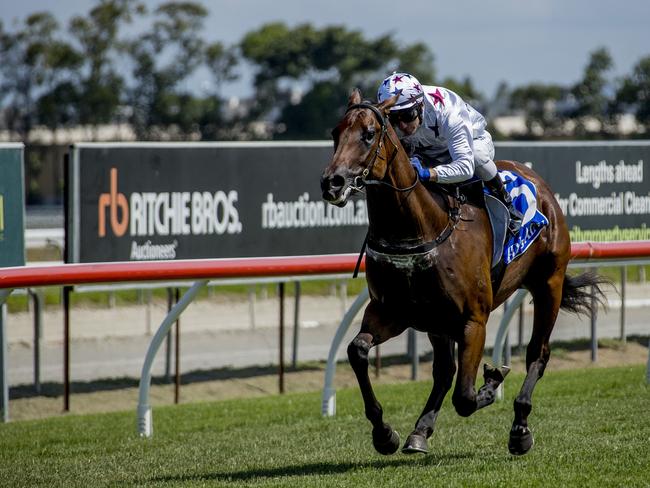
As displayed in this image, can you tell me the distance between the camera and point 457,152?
5.92m

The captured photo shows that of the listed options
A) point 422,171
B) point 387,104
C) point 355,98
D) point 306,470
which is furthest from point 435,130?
point 306,470

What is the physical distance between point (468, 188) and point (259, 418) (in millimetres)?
2872

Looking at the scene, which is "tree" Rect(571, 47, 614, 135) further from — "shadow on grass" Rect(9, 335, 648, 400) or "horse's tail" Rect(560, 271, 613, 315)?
"horse's tail" Rect(560, 271, 613, 315)

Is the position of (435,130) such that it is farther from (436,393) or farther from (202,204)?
A: (202,204)

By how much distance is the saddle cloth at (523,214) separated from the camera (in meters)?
6.41

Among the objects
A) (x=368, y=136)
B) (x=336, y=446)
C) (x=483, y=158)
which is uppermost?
(x=368, y=136)

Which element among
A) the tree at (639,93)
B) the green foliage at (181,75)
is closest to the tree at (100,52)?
the green foliage at (181,75)

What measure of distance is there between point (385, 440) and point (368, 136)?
1483 millimetres

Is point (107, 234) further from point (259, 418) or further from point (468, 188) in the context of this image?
point (468, 188)

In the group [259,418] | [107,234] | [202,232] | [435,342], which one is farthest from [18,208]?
[435,342]

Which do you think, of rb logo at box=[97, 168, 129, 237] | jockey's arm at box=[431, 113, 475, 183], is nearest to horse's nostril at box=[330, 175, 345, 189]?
jockey's arm at box=[431, 113, 475, 183]

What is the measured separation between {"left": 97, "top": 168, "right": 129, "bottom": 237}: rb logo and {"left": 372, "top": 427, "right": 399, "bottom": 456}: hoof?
5682 millimetres

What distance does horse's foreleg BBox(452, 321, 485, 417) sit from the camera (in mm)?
5812

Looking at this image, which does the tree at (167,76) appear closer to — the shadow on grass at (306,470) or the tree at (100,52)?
the tree at (100,52)
